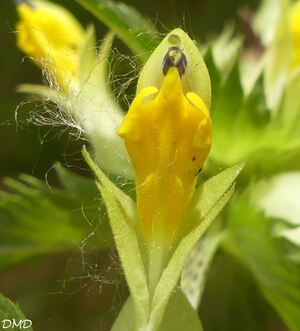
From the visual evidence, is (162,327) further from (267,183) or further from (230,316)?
(230,316)

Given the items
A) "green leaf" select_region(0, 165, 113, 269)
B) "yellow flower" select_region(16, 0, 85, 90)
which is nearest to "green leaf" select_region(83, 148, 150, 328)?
"green leaf" select_region(0, 165, 113, 269)

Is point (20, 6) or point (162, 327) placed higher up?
point (20, 6)

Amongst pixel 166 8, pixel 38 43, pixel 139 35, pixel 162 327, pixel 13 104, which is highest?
pixel 166 8

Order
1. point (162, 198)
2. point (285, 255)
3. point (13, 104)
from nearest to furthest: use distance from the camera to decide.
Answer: point (162, 198) < point (285, 255) < point (13, 104)

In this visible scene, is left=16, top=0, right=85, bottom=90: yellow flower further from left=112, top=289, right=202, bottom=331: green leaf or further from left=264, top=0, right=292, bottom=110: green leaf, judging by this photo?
left=112, top=289, right=202, bottom=331: green leaf

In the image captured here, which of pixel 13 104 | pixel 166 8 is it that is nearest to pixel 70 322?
pixel 13 104

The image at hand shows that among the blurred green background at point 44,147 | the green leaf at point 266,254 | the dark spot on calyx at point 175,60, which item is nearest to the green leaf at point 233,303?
the green leaf at point 266,254

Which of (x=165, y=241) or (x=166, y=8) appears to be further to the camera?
(x=166, y=8)
